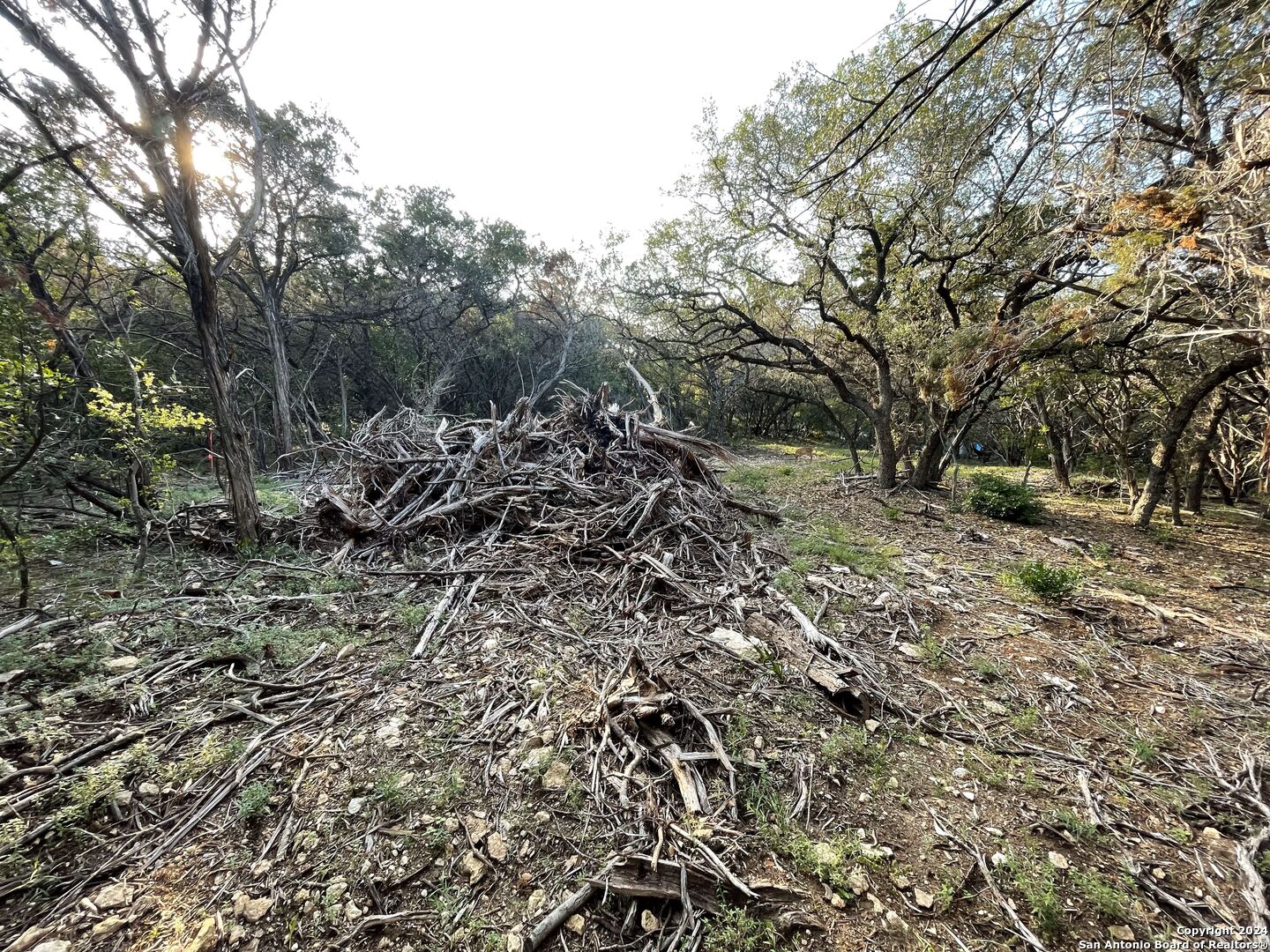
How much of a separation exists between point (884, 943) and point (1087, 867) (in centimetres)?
106

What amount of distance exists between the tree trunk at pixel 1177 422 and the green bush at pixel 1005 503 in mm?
1212

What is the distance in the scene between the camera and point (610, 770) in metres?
2.17

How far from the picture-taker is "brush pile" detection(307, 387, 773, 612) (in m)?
4.38

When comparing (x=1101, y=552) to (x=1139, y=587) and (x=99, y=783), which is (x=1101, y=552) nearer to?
(x=1139, y=587)

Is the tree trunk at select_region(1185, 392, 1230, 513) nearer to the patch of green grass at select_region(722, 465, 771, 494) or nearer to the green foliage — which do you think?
the patch of green grass at select_region(722, 465, 771, 494)

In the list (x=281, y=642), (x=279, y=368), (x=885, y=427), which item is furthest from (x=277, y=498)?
(x=885, y=427)

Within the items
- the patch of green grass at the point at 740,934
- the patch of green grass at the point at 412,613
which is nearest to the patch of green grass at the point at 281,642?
Result: the patch of green grass at the point at 412,613

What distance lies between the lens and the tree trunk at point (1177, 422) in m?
4.96

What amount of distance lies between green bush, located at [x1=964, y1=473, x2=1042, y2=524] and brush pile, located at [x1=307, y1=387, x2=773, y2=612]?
4.29 metres

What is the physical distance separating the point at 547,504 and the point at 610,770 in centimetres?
352

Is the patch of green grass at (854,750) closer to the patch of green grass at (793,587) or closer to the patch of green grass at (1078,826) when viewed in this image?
the patch of green grass at (1078,826)

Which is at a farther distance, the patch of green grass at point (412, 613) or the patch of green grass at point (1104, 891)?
the patch of green grass at point (412, 613)

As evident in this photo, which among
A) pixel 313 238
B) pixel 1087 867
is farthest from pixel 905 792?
pixel 313 238

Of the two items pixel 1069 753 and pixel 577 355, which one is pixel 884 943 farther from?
pixel 577 355
